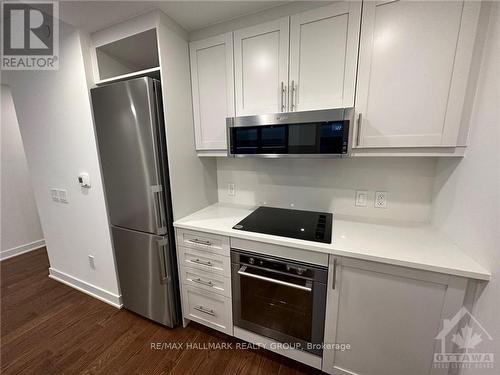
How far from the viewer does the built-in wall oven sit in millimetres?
1161

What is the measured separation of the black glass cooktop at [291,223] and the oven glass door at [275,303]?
0.25m

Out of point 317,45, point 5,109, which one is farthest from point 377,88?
point 5,109

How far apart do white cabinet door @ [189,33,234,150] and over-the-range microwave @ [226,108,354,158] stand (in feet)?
0.69

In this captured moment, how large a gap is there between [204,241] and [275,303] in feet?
2.08

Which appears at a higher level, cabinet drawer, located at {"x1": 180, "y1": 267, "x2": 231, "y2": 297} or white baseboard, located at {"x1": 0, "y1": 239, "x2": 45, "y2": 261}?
cabinet drawer, located at {"x1": 180, "y1": 267, "x2": 231, "y2": 297}

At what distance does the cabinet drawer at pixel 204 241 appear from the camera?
1362 millimetres

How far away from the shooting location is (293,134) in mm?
1242

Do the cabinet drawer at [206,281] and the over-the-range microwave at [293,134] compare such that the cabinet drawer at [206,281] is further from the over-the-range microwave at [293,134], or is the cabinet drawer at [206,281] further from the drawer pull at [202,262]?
the over-the-range microwave at [293,134]

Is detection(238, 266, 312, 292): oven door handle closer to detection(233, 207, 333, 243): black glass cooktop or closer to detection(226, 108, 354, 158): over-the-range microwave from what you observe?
detection(233, 207, 333, 243): black glass cooktop

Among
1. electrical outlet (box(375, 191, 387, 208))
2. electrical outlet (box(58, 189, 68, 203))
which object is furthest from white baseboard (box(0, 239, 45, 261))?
electrical outlet (box(375, 191, 387, 208))

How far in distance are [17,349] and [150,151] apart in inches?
74.1

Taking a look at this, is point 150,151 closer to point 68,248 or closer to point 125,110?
point 125,110

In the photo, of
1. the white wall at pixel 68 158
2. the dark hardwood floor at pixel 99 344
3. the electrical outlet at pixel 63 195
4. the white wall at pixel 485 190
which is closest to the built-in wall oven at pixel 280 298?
the dark hardwood floor at pixel 99 344

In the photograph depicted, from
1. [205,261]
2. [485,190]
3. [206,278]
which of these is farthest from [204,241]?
[485,190]
